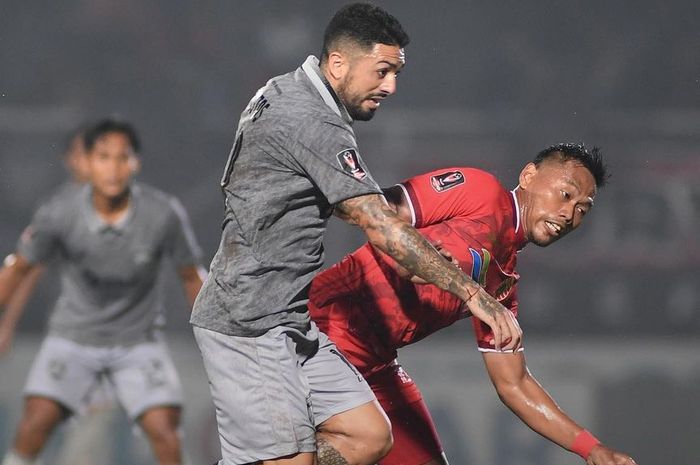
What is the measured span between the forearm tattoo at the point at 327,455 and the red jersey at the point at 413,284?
1.64ft

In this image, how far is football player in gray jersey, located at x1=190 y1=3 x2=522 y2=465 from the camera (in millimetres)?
2992

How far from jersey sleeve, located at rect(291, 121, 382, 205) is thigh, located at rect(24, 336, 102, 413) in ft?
9.36

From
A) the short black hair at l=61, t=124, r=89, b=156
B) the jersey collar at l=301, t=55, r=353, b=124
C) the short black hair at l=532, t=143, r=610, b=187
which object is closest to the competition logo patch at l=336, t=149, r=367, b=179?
the jersey collar at l=301, t=55, r=353, b=124

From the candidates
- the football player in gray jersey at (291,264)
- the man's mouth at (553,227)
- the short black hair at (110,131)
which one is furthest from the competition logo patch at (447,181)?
the short black hair at (110,131)

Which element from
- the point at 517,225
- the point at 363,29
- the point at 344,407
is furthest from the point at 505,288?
the point at 363,29

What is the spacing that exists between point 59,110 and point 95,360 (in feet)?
6.35

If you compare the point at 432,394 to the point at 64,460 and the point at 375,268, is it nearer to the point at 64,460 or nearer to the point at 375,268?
the point at 64,460

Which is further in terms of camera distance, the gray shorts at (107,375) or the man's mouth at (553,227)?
the gray shorts at (107,375)

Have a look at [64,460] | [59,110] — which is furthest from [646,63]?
[64,460]

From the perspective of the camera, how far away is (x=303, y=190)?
9.88 ft

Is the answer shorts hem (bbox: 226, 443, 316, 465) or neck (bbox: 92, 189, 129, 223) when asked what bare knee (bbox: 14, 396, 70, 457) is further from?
shorts hem (bbox: 226, 443, 316, 465)

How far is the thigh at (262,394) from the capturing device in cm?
309

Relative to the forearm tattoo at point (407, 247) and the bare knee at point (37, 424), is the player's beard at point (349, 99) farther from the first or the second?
A: the bare knee at point (37, 424)

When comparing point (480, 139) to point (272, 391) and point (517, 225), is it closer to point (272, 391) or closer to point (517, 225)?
point (517, 225)
